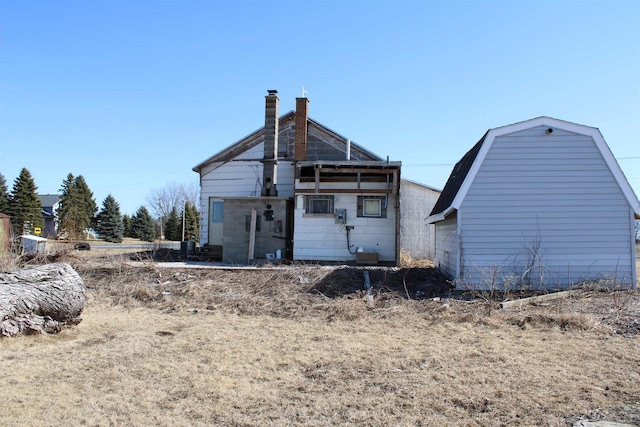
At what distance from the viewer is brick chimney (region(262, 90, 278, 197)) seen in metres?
18.7

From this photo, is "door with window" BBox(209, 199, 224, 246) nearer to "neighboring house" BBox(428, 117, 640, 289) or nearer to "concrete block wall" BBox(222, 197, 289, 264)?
"concrete block wall" BBox(222, 197, 289, 264)

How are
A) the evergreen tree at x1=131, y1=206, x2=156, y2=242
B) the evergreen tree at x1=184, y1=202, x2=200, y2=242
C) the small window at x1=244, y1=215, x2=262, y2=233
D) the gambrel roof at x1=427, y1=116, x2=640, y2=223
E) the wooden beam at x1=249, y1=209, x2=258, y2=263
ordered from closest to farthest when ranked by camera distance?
the gambrel roof at x1=427, y1=116, x2=640, y2=223, the wooden beam at x1=249, y1=209, x2=258, y2=263, the small window at x1=244, y1=215, x2=262, y2=233, the evergreen tree at x1=184, y1=202, x2=200, y2=242, the evergreen tree at x1=131, y1=206, x2=156, y2=242

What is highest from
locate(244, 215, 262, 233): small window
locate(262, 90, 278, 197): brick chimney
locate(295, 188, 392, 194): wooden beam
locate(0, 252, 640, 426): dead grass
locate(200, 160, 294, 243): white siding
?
locate(262, 90, 278, 197): brick chimney

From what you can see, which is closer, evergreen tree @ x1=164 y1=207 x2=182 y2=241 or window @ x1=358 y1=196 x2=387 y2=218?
window @ x1=358 y1=196 x2=387 y2=218

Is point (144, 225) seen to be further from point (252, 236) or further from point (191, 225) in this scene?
point (252, 236)

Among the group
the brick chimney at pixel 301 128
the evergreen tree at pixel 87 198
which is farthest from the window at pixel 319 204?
the evergreen tree at pixel 87 198

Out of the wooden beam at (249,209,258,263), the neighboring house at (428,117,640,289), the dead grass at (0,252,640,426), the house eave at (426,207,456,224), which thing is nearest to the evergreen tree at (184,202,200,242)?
the wooden beam at (249,209,258,263)

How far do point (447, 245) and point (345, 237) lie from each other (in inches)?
157

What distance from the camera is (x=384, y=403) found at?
452 cm

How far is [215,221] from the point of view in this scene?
2019 centimetres

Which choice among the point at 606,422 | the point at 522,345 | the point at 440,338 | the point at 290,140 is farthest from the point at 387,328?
the point at 290,140

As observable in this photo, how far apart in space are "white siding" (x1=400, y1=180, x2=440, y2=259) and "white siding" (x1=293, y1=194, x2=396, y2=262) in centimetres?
533

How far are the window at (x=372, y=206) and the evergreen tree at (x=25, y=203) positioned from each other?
39.3 metres

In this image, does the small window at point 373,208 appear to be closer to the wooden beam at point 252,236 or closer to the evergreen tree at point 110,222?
the wooden beam at point 252,236
